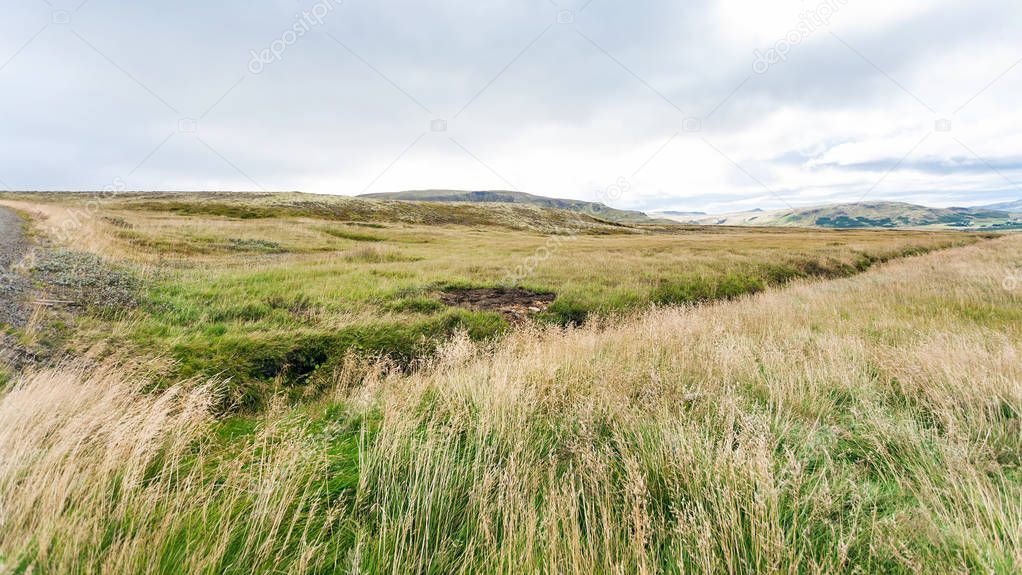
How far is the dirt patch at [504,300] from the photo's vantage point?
10062 mm

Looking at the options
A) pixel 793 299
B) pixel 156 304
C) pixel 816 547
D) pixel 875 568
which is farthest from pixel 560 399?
pixel 793 299

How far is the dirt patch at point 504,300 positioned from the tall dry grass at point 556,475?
204 inches

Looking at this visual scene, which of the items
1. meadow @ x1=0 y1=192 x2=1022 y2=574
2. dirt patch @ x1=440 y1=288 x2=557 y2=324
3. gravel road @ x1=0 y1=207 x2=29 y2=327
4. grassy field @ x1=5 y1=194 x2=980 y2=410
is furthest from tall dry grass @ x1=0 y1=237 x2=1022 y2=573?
dirt patch @ x1=440 y1=288 x2=557 y2=324

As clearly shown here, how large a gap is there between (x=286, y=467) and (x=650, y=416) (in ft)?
10.1

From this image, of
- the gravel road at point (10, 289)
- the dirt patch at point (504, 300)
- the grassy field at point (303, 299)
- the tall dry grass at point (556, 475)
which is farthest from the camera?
the dirt patch at point (504, 300)

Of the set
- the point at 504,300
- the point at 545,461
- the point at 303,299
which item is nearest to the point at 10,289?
the point at 303,299

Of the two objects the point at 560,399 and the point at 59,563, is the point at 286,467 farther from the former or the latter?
the point at 560,399

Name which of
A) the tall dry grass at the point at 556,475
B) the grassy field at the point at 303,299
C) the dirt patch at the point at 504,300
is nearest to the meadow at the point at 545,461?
the tall dry grass at the point at 556,475

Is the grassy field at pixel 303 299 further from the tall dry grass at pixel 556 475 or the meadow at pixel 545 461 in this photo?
the tall dry grass at pixel 556 475

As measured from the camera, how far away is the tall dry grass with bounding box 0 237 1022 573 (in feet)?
6.64

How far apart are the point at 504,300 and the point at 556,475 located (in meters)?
8.43

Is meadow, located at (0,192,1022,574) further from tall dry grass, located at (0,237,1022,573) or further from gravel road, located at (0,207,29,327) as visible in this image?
gravel road, located at (0,207,29,327)

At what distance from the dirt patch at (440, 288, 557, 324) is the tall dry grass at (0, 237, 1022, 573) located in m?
5.18

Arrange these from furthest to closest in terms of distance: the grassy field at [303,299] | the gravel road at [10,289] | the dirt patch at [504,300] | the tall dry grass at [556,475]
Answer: the dirt patch at [504,300] → the grassy field at [303,299] → the gravel road at [10,289] → the tall dry grass at [556,475]
